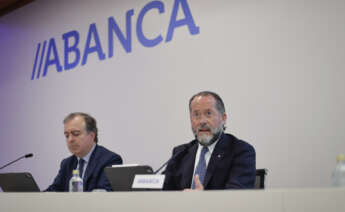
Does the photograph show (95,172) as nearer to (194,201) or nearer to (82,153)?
(82,153)

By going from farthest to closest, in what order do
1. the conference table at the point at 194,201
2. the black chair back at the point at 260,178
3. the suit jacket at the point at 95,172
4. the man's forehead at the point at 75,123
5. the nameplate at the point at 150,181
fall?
the man's forehead at the point at 75,123 < the suit jacket at the point at 95,172 < the black chair back at the point at 260,178 < the nameplate at the point at 150,181 < the conference table at the point at 194,201

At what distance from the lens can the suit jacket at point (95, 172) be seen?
335cm

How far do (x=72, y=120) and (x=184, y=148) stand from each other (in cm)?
106

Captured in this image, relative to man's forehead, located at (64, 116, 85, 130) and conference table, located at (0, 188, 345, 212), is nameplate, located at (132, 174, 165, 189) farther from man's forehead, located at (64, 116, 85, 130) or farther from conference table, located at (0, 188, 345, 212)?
man's forehead, located at (64, 116, 85, 130)

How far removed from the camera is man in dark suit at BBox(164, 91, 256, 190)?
2.76 meters

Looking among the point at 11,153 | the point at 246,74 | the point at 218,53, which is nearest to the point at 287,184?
the point at 246,74

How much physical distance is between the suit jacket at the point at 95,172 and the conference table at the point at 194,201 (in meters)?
1.16

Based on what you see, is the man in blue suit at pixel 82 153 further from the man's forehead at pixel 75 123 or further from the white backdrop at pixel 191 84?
the white backdrop at pixel 191 84

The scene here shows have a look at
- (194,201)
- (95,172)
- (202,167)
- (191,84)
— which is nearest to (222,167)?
(202,167)

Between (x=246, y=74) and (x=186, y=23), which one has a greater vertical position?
(x=186, y=23)

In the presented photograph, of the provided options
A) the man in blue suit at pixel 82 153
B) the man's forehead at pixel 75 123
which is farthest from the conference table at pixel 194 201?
the man's forehead at pixel 75 123

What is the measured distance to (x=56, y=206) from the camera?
200cm

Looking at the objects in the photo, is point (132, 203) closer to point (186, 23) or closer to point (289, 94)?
point (289, 94)

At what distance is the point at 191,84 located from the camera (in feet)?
14.1
